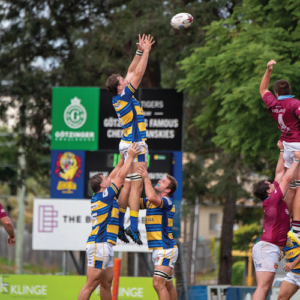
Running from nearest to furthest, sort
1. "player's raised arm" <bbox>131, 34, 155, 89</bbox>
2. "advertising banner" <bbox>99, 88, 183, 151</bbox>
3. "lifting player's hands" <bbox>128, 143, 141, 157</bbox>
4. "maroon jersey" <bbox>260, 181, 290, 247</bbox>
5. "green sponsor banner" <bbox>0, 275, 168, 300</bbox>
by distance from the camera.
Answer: "maroon jersey" <bbox>260, 181, 290, 247</bbox> → "player's raised arm" <bbox>131, 34, 155, 89</bbox> → "lifting player's hands" <bbox>128, 143, 141, 157</bbox> → "green sponsor banner" <bbox>0, 275, 168, 300</bbox> → "advertising banner" <bbox>99, 88, 183, 151</bbox>

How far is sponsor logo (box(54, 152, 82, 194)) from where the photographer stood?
526 inches

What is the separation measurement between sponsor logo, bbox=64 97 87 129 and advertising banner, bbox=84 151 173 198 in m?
0.94

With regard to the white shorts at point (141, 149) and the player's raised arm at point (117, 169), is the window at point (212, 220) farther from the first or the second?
the white shorts at point (141, 149)

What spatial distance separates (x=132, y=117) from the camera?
24.0 ft

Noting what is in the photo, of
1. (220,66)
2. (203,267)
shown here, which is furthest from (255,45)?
(203,267)

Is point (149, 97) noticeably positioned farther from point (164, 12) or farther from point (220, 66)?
point (164, 12)

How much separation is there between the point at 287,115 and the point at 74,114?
7.76 meters

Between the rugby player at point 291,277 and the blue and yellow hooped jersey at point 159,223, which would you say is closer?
the rugby player at point 291,277

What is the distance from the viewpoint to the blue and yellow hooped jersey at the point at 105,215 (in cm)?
718

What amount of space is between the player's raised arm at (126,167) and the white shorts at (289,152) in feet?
6.58

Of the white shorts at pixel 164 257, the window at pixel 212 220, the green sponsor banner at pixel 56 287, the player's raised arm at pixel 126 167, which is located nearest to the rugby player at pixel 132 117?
the player's raised arm at pixel 126 167

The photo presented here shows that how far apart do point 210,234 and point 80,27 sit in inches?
925

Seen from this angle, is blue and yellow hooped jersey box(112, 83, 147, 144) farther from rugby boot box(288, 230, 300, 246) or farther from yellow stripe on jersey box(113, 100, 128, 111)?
rugby boot box(288, 230, 300, 246)

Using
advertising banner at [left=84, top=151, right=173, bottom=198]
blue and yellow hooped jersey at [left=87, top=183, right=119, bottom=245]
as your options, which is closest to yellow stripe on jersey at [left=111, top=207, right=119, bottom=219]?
blue and yellow hooped jersey at [left=87, top=183, right=119, bottom=245]
